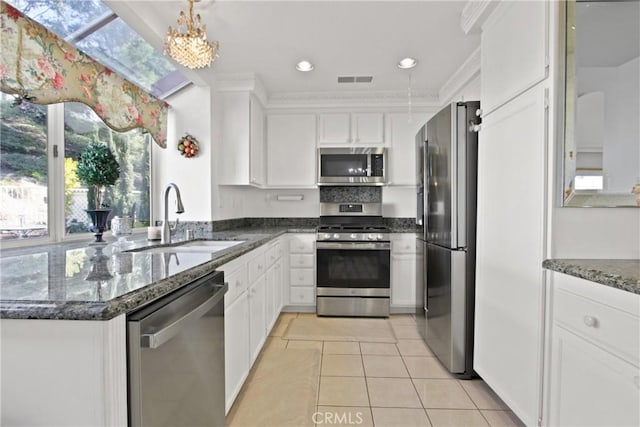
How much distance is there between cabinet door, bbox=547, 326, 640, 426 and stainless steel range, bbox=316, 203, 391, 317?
76.1 inches

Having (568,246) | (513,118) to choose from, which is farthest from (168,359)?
(513,118)

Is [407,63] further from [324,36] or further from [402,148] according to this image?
[402,148]

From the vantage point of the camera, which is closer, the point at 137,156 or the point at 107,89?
the point at 107,89

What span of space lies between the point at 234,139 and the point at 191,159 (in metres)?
0.46

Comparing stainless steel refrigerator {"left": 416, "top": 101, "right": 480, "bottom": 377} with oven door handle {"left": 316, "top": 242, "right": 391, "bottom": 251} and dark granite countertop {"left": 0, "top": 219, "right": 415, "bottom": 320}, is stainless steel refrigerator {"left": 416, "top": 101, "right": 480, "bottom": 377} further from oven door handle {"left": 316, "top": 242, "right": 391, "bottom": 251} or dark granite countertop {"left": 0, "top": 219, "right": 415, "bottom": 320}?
dark granite countertop {"left": 0, "top": 219, "right": 415, "bottom": 320}

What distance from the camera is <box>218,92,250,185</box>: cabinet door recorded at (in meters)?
3.01

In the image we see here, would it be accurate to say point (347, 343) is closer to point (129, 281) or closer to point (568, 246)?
point (568, 246)

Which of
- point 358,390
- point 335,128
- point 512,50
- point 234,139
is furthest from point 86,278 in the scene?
point 335,128

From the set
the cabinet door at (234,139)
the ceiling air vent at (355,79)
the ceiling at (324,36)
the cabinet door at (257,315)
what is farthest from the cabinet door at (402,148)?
the cabinet door at (257,315)

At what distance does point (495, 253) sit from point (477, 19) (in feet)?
4.53

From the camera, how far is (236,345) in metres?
1.73

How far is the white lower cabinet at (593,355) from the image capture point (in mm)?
946

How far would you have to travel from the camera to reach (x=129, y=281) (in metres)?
0.95

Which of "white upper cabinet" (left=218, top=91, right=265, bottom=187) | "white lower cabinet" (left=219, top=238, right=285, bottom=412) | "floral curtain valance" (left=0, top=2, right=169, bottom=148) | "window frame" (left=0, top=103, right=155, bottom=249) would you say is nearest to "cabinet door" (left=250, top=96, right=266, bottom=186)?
"white upper cabinet" (left=218, top=91, right=265, bottom=187)
